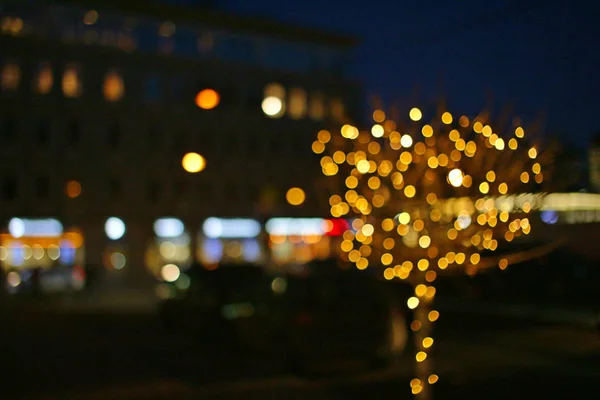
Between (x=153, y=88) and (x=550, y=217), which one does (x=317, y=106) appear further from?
(x=550, y=217)

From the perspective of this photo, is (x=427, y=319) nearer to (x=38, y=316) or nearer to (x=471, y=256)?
(x=471, y=256)

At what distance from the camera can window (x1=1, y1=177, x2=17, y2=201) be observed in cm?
4506

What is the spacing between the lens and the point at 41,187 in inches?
1802

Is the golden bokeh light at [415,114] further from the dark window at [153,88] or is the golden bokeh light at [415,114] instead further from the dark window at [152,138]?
the dark window at [153,88]

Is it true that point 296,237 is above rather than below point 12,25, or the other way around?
below

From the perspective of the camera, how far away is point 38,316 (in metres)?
27.6

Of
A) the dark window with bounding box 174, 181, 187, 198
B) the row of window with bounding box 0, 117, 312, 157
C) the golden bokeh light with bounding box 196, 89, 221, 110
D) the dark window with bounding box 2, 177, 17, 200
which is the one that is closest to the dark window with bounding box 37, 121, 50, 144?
the row of window with bounding box 0, 117, 312, 157

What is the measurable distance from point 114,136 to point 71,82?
3.74 metres

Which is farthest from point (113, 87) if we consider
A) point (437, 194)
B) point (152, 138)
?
point (437, 194)

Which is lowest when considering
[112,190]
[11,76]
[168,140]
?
[112,190]

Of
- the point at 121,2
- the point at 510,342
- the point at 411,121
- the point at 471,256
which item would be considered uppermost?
the point at 121,2

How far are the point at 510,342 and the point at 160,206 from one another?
111ft

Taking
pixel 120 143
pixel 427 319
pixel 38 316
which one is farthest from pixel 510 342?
pixel 120 143

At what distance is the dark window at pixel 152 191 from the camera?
158ft
